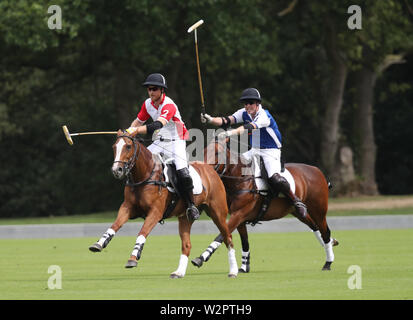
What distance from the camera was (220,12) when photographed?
90.7ft

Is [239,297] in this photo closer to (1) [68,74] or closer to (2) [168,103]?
(2) [168,103]

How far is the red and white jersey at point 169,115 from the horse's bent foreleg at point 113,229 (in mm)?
1289

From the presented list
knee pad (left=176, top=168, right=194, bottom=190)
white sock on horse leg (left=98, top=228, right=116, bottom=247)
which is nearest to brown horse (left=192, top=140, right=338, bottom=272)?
knee pad (left=176, top=168, right=194, bottom=190)

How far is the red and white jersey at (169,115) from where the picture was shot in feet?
38.2

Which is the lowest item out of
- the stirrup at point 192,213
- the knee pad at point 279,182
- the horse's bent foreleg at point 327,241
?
the horse's bent foreleg at point 327,241

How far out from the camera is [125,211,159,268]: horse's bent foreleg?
419 inches

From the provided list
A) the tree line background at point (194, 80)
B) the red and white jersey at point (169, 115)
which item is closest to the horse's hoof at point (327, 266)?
the red and white jersey at point (169, 115)

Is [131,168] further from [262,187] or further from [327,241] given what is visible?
[327,241]

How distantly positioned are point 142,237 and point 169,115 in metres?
1.62

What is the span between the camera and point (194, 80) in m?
35.1

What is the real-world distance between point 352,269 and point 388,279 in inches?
58.1

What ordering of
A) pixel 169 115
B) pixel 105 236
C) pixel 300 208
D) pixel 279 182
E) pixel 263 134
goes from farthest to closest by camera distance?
pixel 263 134
pixel 300 208
pixel 279 182
pixel 169 115
pixel 105 236

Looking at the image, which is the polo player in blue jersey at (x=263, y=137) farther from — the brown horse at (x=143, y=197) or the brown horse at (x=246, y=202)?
the brown horse at (x=143, y=197)

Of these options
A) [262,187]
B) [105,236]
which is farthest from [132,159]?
[262,187]
